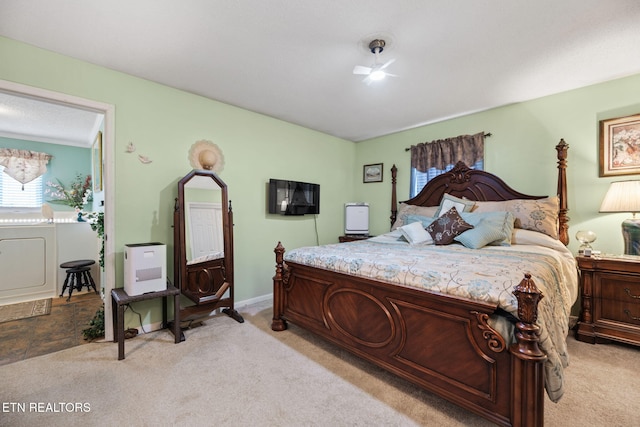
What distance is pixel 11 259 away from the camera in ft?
11.6

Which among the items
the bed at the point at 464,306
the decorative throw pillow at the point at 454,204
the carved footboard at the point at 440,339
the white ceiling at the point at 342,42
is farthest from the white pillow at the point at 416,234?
the white ceiling at the point at 342,42

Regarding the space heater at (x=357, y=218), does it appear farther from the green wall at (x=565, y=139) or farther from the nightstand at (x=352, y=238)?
the green wall at (x=565, y=139)

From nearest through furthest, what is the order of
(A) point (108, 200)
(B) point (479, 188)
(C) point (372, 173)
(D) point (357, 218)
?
(A) point (108, 200), (B) point (479, 188), (D) point (357, 218), (C) point (372, 173)

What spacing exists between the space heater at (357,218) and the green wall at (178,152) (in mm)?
497

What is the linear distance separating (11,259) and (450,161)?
603 centimetres

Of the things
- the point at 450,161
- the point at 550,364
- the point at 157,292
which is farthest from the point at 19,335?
the point at 450,161

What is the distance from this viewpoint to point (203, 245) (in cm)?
288

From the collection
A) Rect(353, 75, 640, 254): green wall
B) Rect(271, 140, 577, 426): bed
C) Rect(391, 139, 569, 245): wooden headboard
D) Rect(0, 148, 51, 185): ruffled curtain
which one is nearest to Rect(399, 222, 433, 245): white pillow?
Rect(271, 140, 577, 426): bed

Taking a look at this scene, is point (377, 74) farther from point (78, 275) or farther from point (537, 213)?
point (78, 275)

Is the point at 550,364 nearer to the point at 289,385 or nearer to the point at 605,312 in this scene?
the point at 289,385

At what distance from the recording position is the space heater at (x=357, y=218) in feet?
14.8

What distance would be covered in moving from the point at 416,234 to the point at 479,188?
114 cm

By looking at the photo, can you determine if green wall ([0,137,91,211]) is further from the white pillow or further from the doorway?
the white pillow

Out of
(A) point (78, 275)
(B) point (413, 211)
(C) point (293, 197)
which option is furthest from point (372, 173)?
(A) point (78, 275)
